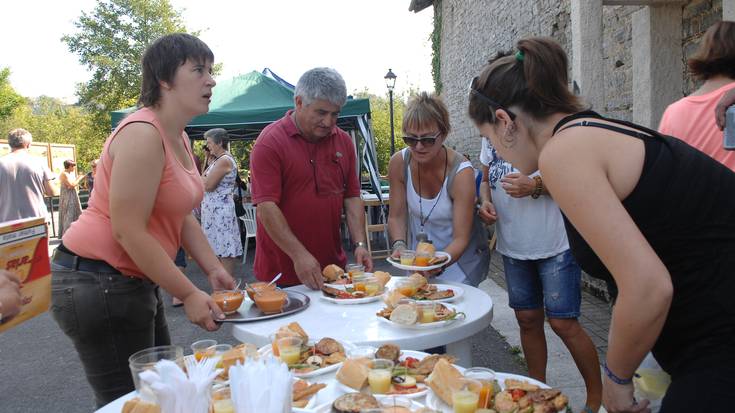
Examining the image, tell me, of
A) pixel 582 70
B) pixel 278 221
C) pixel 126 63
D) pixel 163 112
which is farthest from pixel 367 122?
pixel 126 63

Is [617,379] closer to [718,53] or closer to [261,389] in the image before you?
[261,389]

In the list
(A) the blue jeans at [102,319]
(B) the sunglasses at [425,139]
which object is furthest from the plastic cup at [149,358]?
(B) the sunglasses at [425,139]

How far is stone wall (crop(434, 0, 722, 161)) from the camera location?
4.38 meters

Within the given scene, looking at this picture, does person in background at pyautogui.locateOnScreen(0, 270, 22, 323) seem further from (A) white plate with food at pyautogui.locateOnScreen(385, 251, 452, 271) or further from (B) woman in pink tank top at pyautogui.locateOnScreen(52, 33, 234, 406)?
(A) white plate with food at pyautogui.locateOnScreen(385, 251, 452, 271)

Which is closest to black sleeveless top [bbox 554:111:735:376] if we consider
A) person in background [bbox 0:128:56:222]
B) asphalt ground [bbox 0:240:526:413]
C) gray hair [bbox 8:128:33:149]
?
asphalt ground [bbox 0:240:526:413]

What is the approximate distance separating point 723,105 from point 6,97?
38.4 metres

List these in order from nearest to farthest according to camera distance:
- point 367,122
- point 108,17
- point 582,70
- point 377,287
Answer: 1. point 377,287
2. point 582,70
3. point 367,122
4. point 108,17

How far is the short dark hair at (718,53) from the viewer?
245cm

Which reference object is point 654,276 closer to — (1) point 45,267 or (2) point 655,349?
(2) point 655,349

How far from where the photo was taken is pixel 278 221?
2.74 metres

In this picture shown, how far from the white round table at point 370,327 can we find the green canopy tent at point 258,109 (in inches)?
223

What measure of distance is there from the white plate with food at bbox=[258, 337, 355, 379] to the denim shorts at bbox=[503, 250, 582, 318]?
1460 millimetres

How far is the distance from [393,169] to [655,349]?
2.02 meters

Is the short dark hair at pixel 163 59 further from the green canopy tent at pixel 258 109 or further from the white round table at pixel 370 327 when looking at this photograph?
the green canopy tent at pixel 258 109
